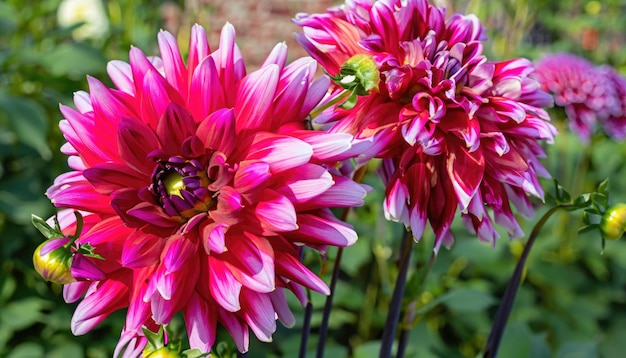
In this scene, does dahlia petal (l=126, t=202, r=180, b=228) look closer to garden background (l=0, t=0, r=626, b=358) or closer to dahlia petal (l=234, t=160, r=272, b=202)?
dahlia petal (l=234, t=160, r=272, b=202)

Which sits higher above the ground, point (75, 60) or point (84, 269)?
point (84, 269)

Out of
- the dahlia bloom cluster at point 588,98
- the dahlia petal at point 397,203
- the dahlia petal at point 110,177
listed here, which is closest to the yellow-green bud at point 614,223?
the dahlia petal at point 397,203

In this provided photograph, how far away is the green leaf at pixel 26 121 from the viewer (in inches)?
47.9

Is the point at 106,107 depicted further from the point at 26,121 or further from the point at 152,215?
the point at 26,121

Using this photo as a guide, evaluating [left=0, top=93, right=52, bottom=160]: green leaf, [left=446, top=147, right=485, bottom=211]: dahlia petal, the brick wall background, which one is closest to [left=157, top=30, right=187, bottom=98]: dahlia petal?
[left=446, top=147, right=485, bottom=211]: dahlia petal

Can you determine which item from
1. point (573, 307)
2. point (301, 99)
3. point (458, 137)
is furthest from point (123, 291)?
point (573, 307)

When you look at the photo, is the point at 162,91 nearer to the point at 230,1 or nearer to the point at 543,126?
the point at 543,126

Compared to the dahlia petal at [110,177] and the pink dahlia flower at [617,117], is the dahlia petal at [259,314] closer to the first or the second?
the dahlia petal at [110,177]

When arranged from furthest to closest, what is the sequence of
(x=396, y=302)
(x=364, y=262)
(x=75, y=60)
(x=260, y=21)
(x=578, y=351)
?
(x=260, y=21) < (x=364, y=262) < (x=75, y=60) < (x=578, y=351) < (x=396, y=302)

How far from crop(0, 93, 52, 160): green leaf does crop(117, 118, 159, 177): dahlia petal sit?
0.83 meters

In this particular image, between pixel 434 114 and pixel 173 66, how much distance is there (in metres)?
0.21

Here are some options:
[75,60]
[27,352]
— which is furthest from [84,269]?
[75,60]

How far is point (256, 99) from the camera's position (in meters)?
0.48

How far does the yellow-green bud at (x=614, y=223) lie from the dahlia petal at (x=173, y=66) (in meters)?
0.40
